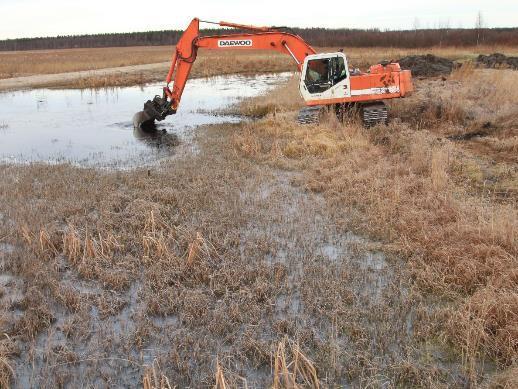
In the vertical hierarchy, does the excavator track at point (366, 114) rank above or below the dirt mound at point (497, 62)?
below

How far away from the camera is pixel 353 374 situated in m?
4.34

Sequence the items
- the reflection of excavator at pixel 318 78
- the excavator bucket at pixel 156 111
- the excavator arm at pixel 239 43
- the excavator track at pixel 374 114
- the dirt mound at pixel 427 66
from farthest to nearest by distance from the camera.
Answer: the dirt mound at pixel 427 66 → the excavator bucket at pixel 156 111 → the excavator arm at pixel 239 43 → the excavator track at pixel 374 114 → the reflection of excavator at pixel 318 78

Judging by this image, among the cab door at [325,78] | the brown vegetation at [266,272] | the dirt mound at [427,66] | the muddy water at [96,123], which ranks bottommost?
the brown vegetation at [266,272]

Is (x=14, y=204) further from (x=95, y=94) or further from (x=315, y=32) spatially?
(x=315, y=32)

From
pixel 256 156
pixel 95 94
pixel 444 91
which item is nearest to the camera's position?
pixel 256 156

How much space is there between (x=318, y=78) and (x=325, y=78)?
21 centimetres

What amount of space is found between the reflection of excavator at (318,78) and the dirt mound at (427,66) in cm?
1166

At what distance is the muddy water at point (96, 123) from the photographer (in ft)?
41.3

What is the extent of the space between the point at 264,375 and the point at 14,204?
6337mm

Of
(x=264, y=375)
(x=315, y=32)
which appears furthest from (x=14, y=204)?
(x=315, y=32)

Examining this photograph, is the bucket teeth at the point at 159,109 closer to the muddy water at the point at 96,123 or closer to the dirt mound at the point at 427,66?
the muddy water at the point at 96,123

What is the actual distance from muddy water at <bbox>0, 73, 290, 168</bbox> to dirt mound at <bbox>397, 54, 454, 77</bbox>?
7835mm

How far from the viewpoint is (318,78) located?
1392cm

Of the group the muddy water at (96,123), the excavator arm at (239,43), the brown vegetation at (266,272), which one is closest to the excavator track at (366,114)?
the excavator arm at (239,43)
